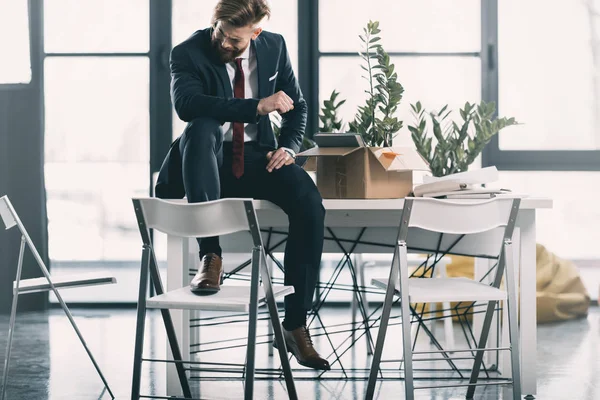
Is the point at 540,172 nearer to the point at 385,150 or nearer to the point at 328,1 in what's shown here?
the point at 328,1

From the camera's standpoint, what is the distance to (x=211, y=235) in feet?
7.71

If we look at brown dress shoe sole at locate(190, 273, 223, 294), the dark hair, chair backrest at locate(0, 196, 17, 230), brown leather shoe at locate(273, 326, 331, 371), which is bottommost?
brown leather shoe at locate(273, 326, 331, 371)

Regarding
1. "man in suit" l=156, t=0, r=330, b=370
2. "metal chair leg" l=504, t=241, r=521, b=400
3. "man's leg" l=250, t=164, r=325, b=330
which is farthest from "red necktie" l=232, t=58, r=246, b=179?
"metal chair leg" l=504, t=241, r=521, b=400

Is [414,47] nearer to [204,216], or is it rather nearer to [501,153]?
[501,153]

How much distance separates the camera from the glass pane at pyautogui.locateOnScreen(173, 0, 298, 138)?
17.6ft

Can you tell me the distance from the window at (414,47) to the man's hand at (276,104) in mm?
2623

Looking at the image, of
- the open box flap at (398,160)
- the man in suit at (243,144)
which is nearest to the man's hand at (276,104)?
the man in suit at (243,144)

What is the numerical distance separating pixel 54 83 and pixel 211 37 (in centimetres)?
280

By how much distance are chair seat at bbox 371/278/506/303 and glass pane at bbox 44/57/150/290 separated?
3.01m

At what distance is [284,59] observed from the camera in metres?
3.17

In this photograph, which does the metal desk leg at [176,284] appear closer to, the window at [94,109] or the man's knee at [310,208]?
the man's knee at [310,208]

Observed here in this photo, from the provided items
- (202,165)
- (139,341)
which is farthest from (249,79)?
(139,341)

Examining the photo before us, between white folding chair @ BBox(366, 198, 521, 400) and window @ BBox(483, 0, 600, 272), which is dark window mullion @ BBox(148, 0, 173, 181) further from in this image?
white folding chair @ BBox(366, 198, 521, 400)

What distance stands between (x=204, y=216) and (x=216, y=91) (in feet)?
2.52
